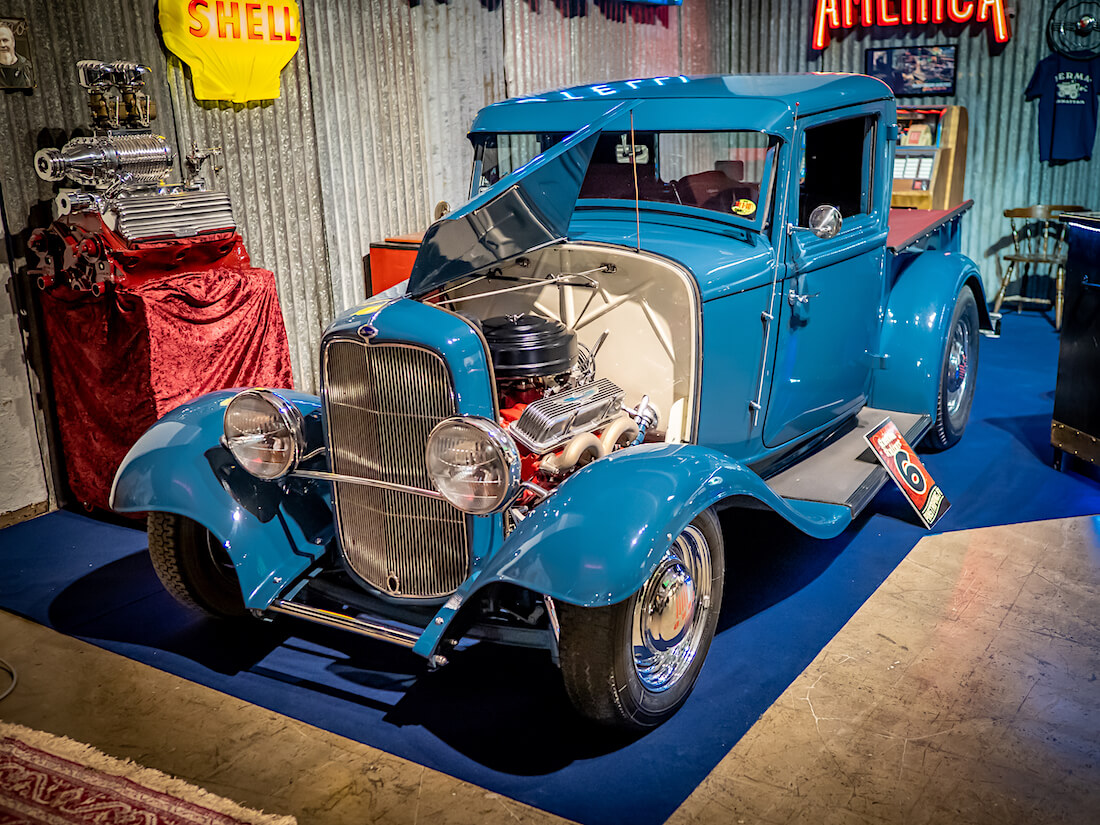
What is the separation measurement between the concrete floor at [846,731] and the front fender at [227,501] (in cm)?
46

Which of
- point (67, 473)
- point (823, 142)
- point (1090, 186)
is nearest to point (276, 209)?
point (67, 473)

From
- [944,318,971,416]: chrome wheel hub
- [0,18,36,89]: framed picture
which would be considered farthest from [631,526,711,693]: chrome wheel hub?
[0,18,36,89]: framed picture

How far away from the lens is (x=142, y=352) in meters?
4.38

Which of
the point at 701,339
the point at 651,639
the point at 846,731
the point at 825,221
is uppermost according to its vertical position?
the point at 825,221

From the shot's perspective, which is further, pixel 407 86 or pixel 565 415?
pixel 407 86

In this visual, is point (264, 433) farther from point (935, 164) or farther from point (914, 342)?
point (935, 164)

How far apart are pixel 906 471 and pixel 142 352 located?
10.8 feet

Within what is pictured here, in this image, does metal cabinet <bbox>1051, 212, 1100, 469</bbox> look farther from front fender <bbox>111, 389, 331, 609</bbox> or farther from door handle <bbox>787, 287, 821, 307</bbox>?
front fender <bbox>111, 389, 331, 609</bbox>

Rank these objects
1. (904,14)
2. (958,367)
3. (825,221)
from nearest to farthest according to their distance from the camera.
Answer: (825,221) → (958,367) → (904,14)

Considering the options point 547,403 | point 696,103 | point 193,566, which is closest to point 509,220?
point 547,403

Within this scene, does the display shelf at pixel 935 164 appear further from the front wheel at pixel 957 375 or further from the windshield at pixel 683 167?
the windshield at pixel 683 167

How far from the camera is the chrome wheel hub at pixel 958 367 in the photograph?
16.7 ft

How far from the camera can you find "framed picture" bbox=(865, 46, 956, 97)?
864 cm

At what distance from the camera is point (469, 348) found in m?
2.87
